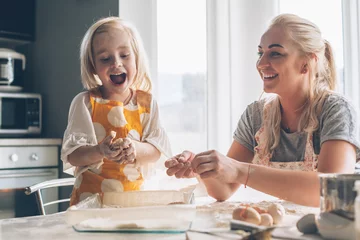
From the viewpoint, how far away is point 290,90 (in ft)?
5.37

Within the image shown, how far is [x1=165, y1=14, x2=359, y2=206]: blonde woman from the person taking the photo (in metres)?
1.36

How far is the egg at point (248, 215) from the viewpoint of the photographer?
2.97 ft

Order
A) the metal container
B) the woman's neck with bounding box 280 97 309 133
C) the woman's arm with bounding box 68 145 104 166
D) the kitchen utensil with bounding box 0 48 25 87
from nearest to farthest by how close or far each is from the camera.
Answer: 1. the metal container
2. the woman's arm with bounding box 68 145 104 166
3. the woman's neck with bounding box 280 97 309 133
4. the kitchen utensil with bounding box 0 48 25 87

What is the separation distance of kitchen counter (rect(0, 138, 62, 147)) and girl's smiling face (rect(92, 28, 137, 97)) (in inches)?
45.9

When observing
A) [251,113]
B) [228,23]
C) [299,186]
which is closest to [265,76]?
[251,113]

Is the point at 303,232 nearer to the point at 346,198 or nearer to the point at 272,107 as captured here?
the point at 346,198

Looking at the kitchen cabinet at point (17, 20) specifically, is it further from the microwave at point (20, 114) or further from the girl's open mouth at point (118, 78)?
the girl's open mouth at point (118, 78)

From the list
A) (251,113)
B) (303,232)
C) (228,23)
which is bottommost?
(303,232)

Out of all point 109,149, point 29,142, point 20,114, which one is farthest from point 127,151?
point 20,114

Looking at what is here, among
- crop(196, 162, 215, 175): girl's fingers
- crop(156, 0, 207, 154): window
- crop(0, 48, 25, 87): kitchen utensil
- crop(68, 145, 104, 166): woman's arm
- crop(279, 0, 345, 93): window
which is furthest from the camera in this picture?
crop(0, 48, 25, 87): kitchen utensil

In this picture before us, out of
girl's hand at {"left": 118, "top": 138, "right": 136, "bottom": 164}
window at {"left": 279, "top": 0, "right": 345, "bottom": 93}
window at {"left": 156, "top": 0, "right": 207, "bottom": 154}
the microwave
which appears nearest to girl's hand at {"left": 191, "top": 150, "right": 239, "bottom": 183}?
girl's hand at {"left": 118, "top": 138, "right": 136, "bottom": 164}

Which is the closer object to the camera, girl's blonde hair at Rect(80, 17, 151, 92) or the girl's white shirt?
the girl's white shirt

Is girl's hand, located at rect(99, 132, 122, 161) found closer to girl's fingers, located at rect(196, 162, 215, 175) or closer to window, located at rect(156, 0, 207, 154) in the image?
girl's fingers, located at rect(196, 162, 215, 175)

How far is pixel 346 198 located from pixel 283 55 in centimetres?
87
